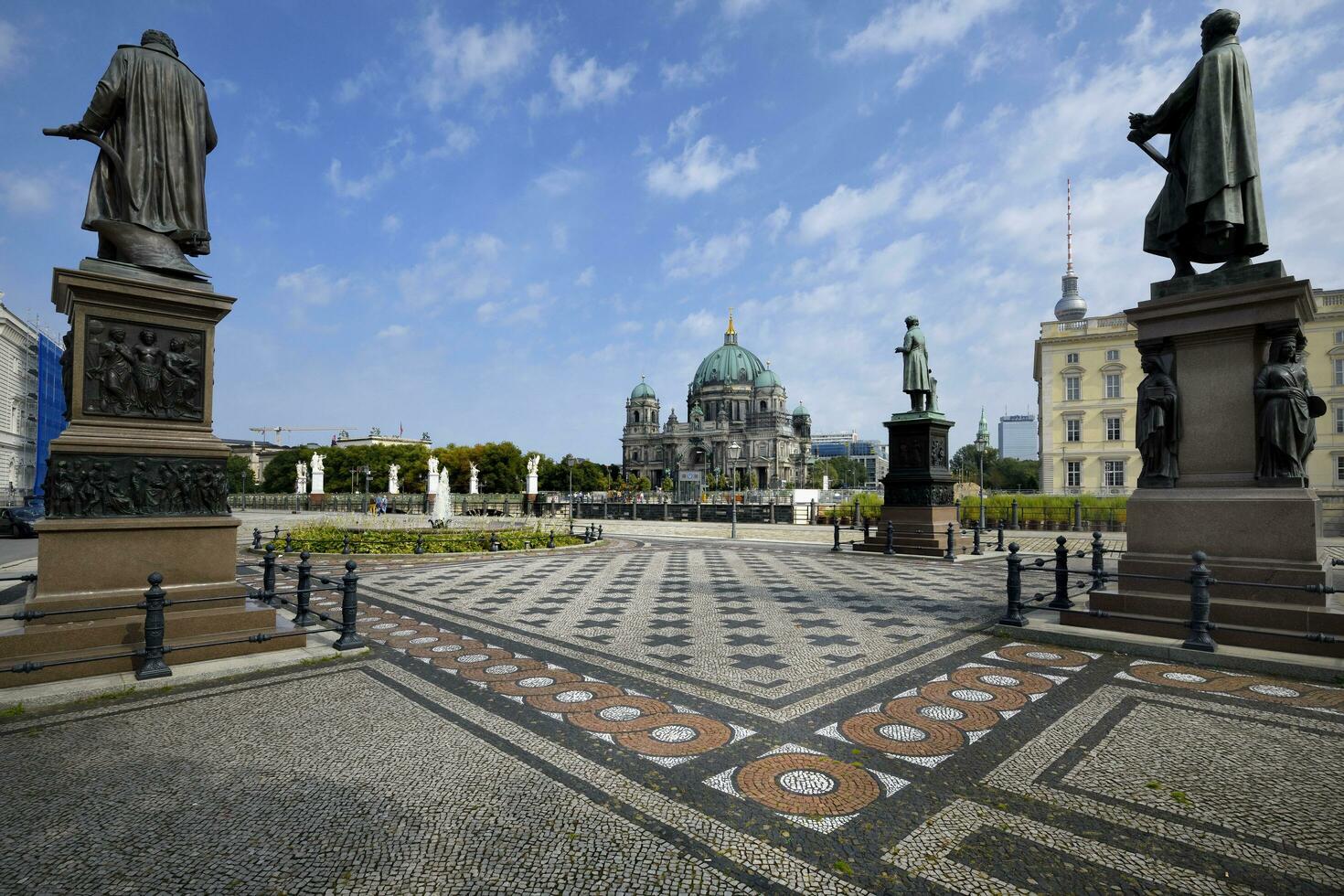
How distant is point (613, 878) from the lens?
2.91 metres

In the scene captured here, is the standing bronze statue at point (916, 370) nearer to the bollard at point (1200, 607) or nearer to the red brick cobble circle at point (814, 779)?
the bollard at point (1200, 607)

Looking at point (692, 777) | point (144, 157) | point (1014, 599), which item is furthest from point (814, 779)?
point (144, 157)

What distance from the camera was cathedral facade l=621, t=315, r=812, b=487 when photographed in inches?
4980

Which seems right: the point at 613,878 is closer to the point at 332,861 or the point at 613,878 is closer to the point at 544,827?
the point at 544,827

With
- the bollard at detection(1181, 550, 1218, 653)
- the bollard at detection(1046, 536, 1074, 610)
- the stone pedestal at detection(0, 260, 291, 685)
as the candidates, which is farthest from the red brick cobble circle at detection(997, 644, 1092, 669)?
the stone pedestal at detection(0, 260, 291, 685)

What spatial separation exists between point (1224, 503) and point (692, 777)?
6.46 meters

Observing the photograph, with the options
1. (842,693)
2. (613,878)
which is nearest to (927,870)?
(613,878)

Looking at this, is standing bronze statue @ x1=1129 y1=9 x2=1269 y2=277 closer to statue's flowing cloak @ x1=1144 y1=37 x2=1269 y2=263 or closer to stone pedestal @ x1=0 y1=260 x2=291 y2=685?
statue's flowing cloak @ x1=1144 y1=37 x2=1269 y2=263

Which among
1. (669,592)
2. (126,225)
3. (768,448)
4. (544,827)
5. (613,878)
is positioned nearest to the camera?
(613,878)

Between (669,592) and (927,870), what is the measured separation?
27.2 ft

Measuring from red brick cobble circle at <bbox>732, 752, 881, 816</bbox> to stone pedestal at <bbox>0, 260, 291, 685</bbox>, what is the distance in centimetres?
501

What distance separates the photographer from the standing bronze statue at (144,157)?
647 cm

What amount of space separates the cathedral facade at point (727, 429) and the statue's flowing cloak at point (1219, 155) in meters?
107

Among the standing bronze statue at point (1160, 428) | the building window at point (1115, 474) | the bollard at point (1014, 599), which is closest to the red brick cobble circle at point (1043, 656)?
the bollard at point (1014, 599)
